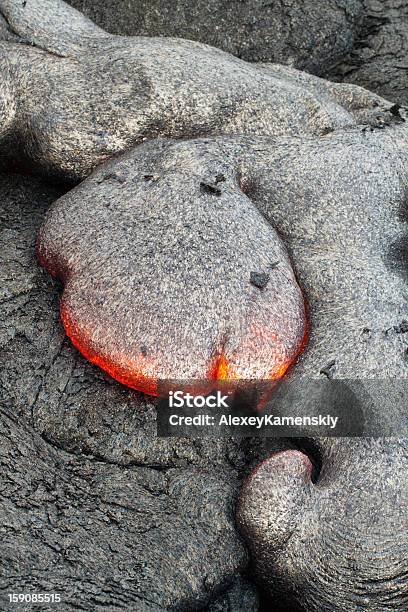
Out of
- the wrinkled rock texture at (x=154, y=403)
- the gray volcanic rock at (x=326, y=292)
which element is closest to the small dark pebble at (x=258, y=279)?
the gray volcanic rock at (x=326, y=292)

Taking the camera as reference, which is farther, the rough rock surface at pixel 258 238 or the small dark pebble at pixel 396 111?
the small dark pebble at pixel 396 111

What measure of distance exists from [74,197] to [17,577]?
1.81 metres

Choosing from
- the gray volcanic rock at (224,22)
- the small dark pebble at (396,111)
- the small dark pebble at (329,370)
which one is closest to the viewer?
the small dark pebble at (329,370)

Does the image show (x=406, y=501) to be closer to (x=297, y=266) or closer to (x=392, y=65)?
(x=297, y=266)

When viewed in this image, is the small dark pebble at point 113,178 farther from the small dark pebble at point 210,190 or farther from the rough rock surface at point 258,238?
the small dark pebble at point 210,190

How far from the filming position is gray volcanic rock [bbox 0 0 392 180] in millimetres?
4301

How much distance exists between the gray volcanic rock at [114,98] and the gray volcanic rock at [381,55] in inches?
58.9

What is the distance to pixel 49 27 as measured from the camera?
4.66 metres

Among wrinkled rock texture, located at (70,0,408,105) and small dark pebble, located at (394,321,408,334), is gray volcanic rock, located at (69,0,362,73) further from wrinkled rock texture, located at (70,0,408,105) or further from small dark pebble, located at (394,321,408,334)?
small dark pebble, located at (394,321,408,334)

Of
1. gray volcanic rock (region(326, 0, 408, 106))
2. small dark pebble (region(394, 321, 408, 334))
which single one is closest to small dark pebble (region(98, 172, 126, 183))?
small dark pebble (region(394, 321, 408, 334))

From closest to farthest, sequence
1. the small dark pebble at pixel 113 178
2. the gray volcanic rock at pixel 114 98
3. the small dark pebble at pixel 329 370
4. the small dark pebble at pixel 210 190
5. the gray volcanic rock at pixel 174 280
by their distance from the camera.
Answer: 1. the gray volcanic rock at pixel 174 280
2. the small dark pebble at pixel 329 370
3. the small dark pebble at pixel 210 190
4. the small dark pebble at pixel 113 178
5. the gray volcanic rock at pixel 114 98

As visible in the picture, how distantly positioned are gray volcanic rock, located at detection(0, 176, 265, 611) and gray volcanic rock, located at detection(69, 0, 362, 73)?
2.59m

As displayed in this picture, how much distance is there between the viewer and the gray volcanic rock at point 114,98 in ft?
14.1

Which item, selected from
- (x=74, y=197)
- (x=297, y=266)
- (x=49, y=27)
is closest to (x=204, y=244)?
(x=297, y=266)
